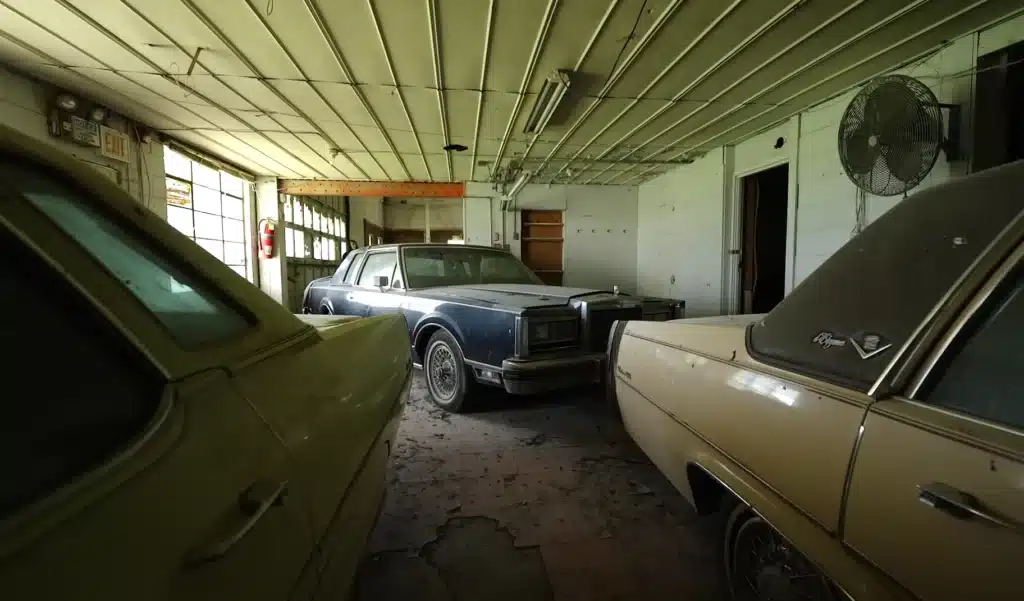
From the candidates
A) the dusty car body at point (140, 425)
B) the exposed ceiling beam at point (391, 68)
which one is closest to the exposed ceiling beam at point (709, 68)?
the exposed ceiling beam at point (391, 68)

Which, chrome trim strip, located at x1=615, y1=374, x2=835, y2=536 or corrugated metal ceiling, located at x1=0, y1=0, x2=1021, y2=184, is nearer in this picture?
chrome trim strip, located at x1=615, y1=374, x2=835, y2=536

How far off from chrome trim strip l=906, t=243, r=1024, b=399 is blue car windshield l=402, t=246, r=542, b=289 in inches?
158

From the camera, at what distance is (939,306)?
37.7 inches

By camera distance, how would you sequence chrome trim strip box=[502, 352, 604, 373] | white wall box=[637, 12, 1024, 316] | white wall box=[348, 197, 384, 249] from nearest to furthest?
chrome trim strip box=[502, 352, 604, 373], white wall box=[637, 12, 1024, 316], white wall box=[348, 197, 384, 249]

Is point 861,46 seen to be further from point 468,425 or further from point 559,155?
point 468,425

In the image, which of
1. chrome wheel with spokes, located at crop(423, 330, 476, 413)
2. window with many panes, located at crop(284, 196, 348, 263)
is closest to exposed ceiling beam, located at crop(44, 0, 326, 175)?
chrome wheel with spokes, located at crop(423, 330, 476, 413)

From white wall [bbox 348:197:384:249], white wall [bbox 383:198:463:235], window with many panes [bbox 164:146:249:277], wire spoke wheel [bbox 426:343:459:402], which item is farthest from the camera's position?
white wall [bbox 383:198:463:235]

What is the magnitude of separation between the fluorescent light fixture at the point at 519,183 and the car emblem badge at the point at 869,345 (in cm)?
808

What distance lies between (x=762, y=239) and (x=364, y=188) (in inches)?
336

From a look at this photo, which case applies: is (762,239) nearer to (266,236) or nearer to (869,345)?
(869,345)

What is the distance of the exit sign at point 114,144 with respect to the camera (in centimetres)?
565

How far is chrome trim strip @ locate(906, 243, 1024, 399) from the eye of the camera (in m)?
0.84

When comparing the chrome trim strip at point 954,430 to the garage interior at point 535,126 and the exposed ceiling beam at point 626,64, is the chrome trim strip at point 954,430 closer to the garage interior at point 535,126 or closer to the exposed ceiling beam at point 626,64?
the garage interior at point 535,126

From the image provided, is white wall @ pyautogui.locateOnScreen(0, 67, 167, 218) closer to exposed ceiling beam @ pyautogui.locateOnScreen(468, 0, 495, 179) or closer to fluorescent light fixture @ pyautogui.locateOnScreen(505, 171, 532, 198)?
exposed ceiling beam @ pyautogui.locateOnScreen(468, 0, 495, 179)
